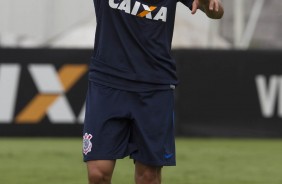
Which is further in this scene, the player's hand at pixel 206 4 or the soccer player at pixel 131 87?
the soccer player at pixel 131 87

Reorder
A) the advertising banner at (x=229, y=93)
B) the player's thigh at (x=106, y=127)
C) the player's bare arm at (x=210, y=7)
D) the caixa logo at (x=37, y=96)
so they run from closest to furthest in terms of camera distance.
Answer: the player's bare arm at (x=210, y=7) → the player's thigh at (x=106, y=127) → the caixa logo at (x=37, y=96) → the advertising banner at (x=229, y=93)

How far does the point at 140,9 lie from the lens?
5.43 m

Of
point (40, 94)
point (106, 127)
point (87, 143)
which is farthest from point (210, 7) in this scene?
point (40, 94)

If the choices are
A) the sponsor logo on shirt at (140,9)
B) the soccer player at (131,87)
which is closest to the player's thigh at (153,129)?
the soccer player at (131,87)

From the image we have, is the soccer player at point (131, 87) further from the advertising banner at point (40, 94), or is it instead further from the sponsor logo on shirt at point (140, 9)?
the advertising banner at point (40, 94)

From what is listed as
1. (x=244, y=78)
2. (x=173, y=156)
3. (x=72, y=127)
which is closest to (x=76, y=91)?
(x=72, y=127)

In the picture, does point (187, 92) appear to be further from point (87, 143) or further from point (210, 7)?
point (210, 7)

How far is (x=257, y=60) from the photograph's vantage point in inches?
493

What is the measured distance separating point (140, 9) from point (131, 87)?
461mm

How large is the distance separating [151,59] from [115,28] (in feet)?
0.92

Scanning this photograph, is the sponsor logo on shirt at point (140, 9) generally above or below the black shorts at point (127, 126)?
above

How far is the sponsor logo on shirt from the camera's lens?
5.43m

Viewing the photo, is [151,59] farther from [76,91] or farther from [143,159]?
[76,91]

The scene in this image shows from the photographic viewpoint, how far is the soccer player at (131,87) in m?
5.41
